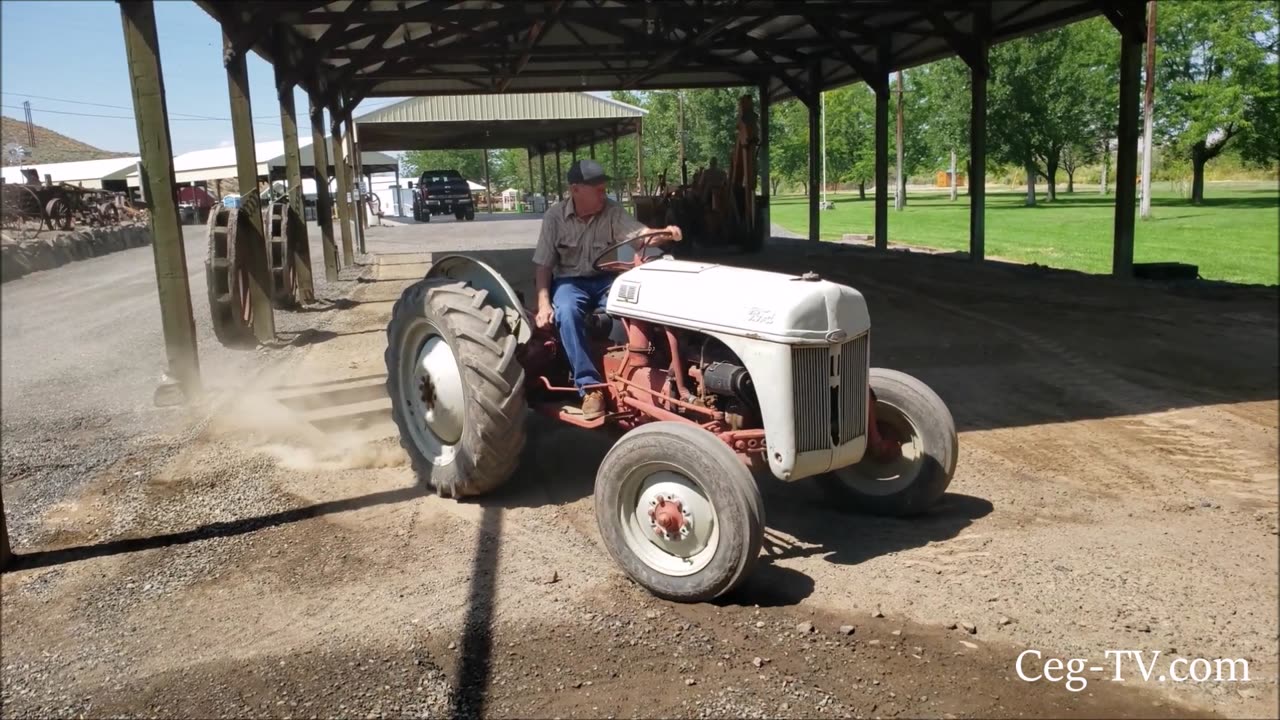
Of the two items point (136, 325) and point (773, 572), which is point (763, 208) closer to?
point (136, 325)

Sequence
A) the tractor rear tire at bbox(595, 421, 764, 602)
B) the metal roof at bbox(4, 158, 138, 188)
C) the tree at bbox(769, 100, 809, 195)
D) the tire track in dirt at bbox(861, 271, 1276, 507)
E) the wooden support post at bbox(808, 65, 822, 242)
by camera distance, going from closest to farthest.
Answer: the tractor rear tire at bbox(595, 421, 764, 602), the tire track in dirt at bbox(861, 271, 1276, 507), the wooden support post at bbox(808, 65, 822, 242), the metal roof at bbox(4, 158, 138, 188), the tree at bbox(769, 100, 809, 195)

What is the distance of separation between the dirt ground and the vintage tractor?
221mm

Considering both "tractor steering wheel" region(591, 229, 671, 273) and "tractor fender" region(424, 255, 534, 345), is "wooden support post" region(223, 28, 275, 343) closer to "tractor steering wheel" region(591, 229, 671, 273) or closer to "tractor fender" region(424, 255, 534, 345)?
"tractor fender" region(424, 255, 534, 345)

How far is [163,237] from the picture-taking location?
22.2ft

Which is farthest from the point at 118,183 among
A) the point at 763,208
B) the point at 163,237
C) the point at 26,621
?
the point at 26,621

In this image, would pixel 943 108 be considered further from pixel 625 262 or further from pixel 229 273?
pixel 625 262

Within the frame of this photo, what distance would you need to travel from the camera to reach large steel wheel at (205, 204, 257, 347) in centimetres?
798

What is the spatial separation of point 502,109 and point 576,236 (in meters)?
28.8

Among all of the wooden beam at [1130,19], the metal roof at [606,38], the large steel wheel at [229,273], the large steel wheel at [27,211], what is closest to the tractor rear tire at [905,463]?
the large steel wheel at [229,273]

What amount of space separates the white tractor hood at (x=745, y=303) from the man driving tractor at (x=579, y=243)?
0.46 meters

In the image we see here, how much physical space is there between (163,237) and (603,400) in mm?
4083

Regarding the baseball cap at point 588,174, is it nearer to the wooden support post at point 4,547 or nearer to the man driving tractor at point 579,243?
the man driving tractor at point 579,243

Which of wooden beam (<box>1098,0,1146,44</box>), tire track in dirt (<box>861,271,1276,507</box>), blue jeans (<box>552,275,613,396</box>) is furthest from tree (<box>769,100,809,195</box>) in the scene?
blue jeans (<box>552,275,613,396</box>)

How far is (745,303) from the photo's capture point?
3.58 metres
